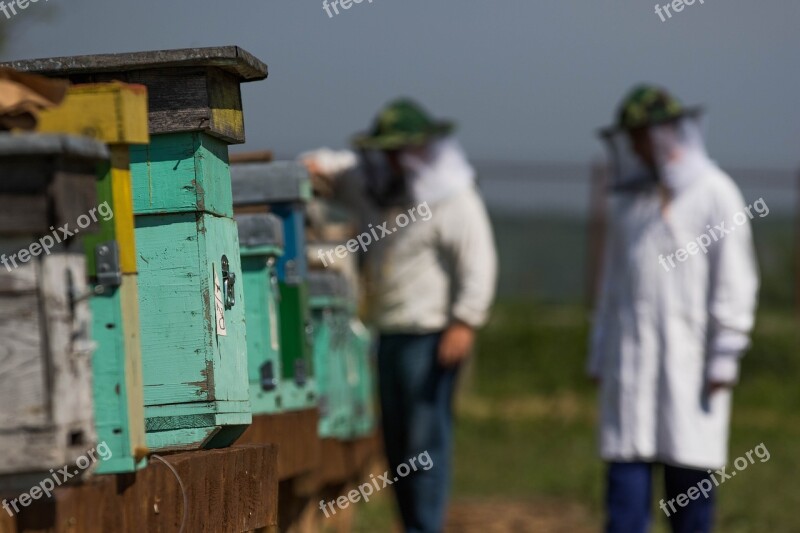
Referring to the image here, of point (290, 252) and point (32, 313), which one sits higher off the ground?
point (290, 252)

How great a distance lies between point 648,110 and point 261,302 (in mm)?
2608

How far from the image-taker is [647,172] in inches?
240

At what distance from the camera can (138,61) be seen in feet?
9.67

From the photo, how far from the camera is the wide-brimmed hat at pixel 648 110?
20.1ft

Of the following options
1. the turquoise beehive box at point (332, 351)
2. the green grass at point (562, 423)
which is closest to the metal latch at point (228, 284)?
the turquoise beehive box at point (332, 351)

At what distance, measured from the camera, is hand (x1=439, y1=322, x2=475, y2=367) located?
6355 millimetres

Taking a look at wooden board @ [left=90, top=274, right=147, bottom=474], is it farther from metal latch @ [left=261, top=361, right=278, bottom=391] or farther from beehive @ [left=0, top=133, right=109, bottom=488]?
metal latch @ [left=261, top=361, right=278, bottom=391]

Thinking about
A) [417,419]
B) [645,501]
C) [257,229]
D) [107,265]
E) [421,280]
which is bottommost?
[645,501]

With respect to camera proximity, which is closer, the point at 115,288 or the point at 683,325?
the point at 115,288

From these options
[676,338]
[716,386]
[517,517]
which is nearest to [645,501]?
[716,386]

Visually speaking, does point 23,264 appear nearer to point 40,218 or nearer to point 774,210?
point 40,218

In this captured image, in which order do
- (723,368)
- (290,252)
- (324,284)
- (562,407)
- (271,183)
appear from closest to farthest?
(271,183) < (290,252) < (723,368) < (324,284) < (562,407)

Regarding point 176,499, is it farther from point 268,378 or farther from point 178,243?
point 268,378

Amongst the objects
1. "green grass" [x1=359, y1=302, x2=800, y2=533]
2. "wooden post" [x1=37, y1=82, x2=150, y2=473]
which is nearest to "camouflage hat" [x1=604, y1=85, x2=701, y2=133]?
"green grass" [x1=359, y1=302, x2=800, y2=533]
